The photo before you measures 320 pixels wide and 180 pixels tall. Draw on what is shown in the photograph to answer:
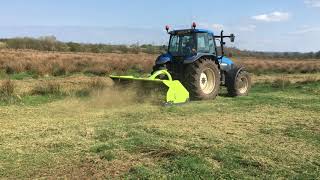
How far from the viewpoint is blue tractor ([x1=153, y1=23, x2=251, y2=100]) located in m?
12.7

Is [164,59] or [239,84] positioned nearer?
[164,59]

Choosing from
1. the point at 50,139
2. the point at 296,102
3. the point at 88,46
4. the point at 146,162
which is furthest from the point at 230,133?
the point at 88,46

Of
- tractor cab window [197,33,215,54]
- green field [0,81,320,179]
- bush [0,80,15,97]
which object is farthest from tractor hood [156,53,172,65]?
bush [0,80,15,97]

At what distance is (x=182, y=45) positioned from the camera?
1347 centimetres

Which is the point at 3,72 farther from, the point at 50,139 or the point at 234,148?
the point at 234,148

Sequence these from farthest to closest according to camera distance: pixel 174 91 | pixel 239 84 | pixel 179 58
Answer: pixel 239 84
pixel 179 58
pixel 174 91

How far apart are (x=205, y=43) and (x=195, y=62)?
98 centimetres

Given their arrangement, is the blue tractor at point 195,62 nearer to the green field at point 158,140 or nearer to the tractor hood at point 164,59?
the tractor hood at point 164,59

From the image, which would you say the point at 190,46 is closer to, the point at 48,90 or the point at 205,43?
the point at 205,43

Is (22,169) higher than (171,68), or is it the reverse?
(171,68)

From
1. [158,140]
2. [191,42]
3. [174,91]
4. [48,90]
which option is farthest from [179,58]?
[158,140]

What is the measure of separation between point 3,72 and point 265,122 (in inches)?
601

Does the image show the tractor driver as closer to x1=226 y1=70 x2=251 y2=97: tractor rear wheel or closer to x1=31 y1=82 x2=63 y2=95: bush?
x1=226 y1=70 x2=251 y2=97: tractor rear wheel

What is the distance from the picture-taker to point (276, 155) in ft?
22.2
